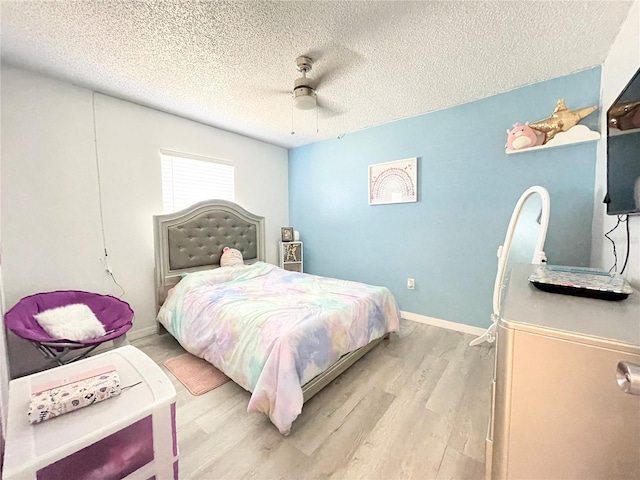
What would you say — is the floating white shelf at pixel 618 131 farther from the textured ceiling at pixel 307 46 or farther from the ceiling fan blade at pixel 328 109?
the ceiling fan blade at pixel 328 109

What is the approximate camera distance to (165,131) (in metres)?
2.79

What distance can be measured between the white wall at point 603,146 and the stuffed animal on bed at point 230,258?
3189mm

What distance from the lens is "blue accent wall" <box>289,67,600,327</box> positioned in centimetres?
217

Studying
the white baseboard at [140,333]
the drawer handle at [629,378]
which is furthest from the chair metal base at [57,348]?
the drawer handle at [629,378]

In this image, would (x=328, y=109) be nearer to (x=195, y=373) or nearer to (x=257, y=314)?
(x=257, y=314)

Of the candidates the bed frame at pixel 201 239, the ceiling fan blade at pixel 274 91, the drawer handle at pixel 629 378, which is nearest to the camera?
the drawer handle at pixel 629 378

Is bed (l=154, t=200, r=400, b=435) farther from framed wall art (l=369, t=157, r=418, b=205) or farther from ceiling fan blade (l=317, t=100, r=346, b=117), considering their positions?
ceiling fan blade (l=317, t=100, r=346, b=117)

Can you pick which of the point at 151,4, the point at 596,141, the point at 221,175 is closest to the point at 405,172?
the point at 596,141

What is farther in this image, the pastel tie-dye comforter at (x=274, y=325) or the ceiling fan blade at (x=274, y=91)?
the ceiling fan blade at (x=274, y=91)

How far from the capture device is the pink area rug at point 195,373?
6.19 feet

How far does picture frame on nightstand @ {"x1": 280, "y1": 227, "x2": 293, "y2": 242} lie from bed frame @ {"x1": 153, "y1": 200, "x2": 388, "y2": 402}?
0.46m

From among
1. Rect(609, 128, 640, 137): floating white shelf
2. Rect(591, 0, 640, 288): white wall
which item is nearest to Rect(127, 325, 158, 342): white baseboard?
Rect(591, 0, 640, 288): white wall

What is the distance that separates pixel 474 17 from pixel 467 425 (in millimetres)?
2461

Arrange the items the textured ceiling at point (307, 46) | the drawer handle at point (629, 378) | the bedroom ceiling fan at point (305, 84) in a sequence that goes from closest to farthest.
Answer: the drawer handle at point (629, 378) < the textured ceiling at point (307, 46) < the bedroom ceiling fan at point (305, 84)
